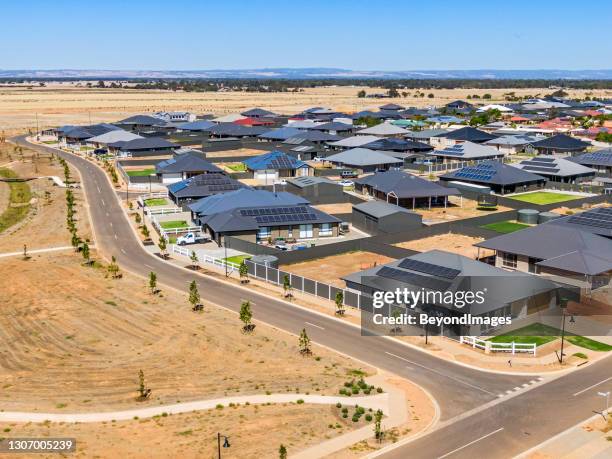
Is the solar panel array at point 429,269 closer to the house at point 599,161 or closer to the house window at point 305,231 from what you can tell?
the house window at point 305,231

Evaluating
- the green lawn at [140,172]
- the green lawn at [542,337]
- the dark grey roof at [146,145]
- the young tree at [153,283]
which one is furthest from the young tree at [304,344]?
the dark grey roof at [146,145]

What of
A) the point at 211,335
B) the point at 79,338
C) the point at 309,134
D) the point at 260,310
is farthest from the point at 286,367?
the point at 309,134

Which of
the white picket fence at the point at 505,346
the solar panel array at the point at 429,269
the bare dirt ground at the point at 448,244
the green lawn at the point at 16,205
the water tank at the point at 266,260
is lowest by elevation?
the bare dirt ground at the point at 448,244

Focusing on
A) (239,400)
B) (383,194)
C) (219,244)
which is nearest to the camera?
(239,400)

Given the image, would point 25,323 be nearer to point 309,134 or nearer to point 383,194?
point 383,194

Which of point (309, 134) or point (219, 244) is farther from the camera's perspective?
point (309, 134)

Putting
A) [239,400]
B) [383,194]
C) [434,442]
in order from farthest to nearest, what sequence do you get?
[383,194]
[239,400]
[434,442]
